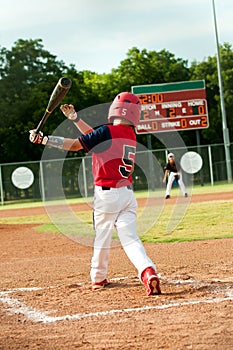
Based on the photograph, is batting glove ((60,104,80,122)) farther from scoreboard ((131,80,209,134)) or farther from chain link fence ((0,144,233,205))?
chain link fence ((0,144,233,205))

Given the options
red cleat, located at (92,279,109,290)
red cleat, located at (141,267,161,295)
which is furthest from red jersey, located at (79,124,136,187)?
red cleat, located at (92,279,109,290)

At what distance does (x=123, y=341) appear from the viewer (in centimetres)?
455

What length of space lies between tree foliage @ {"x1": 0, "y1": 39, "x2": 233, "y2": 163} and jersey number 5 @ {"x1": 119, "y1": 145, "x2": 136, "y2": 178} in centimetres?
3650

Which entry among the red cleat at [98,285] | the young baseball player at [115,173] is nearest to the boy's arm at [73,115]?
the young baseball player at [115,173]

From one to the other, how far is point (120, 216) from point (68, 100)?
1678 inches

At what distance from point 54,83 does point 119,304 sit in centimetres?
4552

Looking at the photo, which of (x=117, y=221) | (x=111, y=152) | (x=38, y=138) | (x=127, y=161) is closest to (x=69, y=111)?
(x=38, y=138)

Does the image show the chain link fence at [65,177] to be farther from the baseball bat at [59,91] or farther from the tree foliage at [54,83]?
the baseball bat at [59,91]

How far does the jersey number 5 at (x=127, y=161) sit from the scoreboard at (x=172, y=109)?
26237 mm

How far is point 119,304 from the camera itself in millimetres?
5957

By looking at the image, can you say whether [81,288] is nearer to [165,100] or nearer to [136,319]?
[136,319]

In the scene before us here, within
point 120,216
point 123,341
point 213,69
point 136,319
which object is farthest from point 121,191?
point 213,69

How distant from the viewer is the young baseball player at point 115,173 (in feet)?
20.9

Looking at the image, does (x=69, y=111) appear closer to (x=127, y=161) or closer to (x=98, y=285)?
(x=127, y=161)
